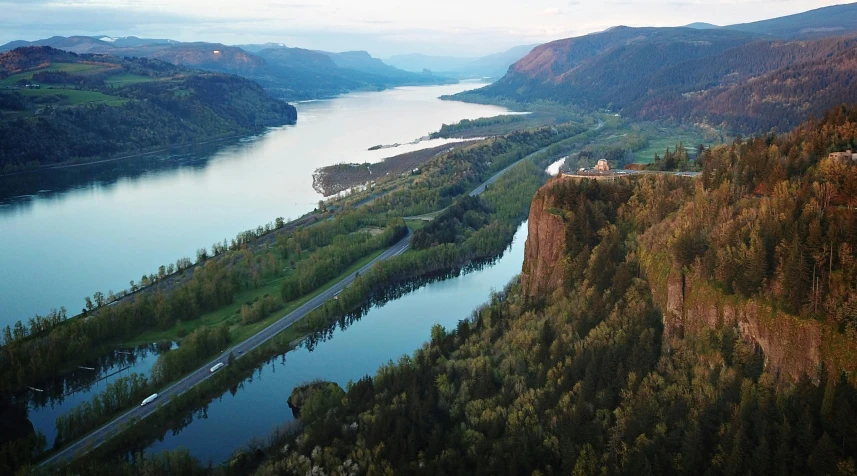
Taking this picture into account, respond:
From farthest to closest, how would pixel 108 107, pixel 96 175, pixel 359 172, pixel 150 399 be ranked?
pixel 108 107, pixel 96 175, pixel 359 172, pixel 150 399

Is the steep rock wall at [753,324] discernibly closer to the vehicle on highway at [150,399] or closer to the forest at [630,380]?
the forest at [630,380]

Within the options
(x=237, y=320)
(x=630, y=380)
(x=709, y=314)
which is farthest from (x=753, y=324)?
(x=237, y=320)

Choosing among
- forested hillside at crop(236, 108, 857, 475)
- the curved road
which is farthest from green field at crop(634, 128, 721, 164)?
forested hillside at crop(236, 108, 857, 475)

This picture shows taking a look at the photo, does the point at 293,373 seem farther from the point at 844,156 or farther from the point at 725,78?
the point at 725,78

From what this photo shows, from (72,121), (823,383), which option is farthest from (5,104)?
(823,383)

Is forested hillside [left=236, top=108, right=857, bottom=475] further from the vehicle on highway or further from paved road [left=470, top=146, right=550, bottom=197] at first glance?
Answer: paved road [left=470, top=146, right=550, bottom=197]

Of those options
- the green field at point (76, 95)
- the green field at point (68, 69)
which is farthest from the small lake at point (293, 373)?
the green field at point (68, 69)
